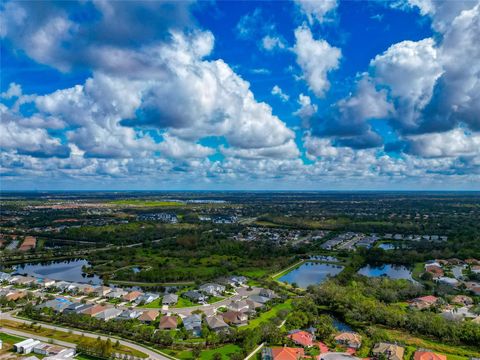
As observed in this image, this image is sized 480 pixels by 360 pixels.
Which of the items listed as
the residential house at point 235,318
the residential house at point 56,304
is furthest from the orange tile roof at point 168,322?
the residential house at point 56,304

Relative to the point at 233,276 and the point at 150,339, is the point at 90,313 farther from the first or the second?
the point at 233,276

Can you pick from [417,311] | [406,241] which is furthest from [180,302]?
[406,241]

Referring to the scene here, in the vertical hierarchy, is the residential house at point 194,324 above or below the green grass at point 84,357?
above

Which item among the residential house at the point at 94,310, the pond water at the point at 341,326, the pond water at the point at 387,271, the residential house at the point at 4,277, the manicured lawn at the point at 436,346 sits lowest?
the pond water at the point at 387,271

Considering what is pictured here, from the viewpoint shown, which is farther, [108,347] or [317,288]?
[317,288]

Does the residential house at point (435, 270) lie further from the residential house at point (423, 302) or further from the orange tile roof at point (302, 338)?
the orange tile roof at point (302, 338)

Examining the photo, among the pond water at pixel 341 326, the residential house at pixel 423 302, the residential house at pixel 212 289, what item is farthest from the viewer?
the residential house at pixel 212 289
